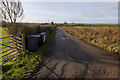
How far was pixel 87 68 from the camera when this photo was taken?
3.85 metres

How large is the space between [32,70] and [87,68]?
269 centimetres

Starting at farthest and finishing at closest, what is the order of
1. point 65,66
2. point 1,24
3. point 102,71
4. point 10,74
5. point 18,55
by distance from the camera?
point 1,24 < point 18,55 < point 65,66 < point 102,71 < point 10,74

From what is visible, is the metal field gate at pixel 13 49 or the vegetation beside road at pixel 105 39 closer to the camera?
the metal field gate at pixel 13 49

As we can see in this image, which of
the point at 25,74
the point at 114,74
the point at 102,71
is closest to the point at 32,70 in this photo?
the point at 25,74

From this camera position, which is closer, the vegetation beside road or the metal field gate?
the metal field gate

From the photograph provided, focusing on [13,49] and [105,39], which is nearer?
[13,49]

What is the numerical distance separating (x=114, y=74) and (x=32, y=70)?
3.73 metres

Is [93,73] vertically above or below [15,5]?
below

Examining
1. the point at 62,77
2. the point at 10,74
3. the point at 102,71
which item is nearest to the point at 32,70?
the point at 10,74

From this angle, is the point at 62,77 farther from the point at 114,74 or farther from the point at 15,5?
the point at 15,5

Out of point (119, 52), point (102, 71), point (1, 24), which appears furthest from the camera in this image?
point (1, 24)

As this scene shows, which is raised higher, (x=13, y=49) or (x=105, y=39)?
(x=105, y=39)

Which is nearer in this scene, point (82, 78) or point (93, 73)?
point (82, 78)

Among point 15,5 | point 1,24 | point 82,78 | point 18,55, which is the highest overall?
point 15,5
